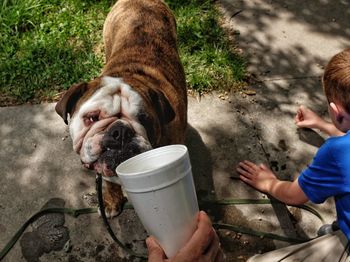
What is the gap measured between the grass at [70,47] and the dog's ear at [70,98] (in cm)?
151

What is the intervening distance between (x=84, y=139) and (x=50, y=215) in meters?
1.08

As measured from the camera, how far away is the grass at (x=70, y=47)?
14.7 feet

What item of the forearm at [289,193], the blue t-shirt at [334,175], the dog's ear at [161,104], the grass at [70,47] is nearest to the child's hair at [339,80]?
the blue t-shirt at [334,175]

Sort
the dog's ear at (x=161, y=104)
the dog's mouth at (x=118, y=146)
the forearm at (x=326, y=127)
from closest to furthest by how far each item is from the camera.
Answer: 1. the dog's mouth at (x=118, y=146)
2. the dog's ear at (x=161, y=104)
3. the forearm at (x=326, y=127)

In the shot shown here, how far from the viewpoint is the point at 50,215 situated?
354cm

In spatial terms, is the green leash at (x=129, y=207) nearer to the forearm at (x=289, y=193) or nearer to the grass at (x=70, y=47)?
the forearm at (x=289, y=193)

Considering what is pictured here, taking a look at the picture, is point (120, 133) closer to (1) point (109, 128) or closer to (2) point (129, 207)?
(1) point (109, 128)

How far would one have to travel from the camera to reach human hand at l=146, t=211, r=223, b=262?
→ 2.03 m

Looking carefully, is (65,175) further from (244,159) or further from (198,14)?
(198,14)

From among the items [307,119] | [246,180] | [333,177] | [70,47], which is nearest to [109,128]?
[333,177]

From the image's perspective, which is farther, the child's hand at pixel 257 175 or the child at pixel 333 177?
the child's hand at pixel 257 175

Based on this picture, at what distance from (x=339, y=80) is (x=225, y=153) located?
169 centimetres

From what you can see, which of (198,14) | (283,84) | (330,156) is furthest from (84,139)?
(198,14)

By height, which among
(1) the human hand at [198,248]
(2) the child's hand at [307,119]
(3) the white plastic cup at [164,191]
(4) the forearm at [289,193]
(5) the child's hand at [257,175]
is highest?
(3) the white plastic cup at [164,191]
